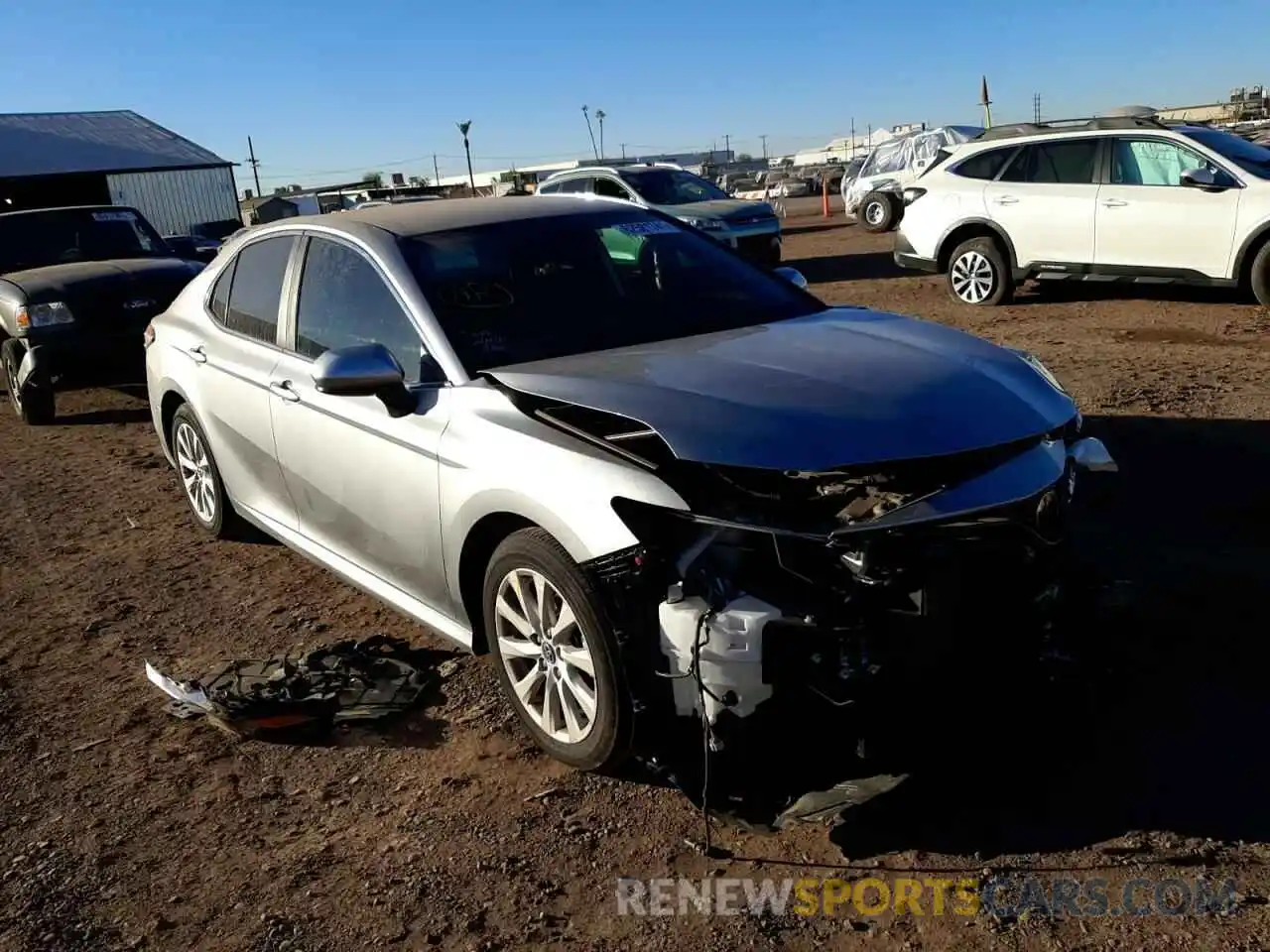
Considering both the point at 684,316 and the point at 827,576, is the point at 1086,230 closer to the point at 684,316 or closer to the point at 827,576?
the point at 684,316

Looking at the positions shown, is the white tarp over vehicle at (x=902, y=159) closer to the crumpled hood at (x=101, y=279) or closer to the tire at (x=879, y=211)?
the tire at (x=879, y=211)

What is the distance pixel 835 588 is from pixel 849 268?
14.9m

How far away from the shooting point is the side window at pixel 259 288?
4734 mm

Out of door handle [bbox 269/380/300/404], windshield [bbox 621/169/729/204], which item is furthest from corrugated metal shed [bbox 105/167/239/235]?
door handle [bbox 269/380/300/404]

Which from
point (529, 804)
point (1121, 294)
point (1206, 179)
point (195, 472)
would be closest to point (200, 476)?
point (195, 472)

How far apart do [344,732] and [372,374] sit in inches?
50.4

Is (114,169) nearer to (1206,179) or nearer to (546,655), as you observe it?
(1206,179)

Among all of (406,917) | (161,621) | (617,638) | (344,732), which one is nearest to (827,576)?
(617,638)

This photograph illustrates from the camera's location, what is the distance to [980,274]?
11.4 meters

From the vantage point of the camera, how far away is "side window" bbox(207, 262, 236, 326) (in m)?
5.21

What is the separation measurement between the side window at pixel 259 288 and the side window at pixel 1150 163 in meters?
8.31

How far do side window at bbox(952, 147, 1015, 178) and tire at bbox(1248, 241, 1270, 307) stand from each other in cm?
261

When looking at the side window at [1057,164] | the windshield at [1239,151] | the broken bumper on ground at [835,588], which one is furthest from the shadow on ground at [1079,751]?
the side window at [1057,164]

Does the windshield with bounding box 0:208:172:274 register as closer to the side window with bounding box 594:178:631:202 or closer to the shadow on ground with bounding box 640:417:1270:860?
the side window with bounding box 594:178:631:202
